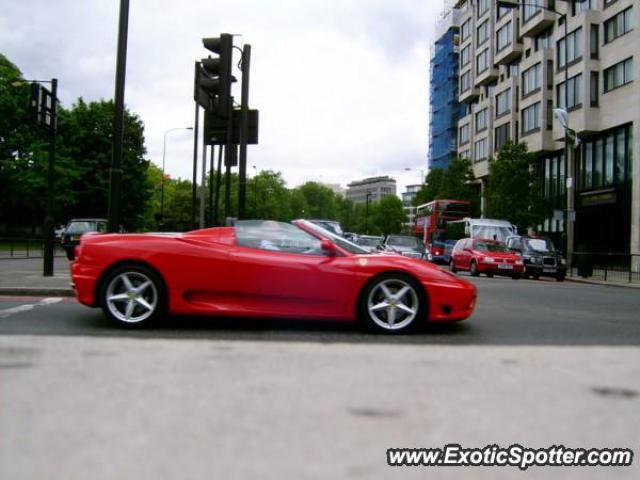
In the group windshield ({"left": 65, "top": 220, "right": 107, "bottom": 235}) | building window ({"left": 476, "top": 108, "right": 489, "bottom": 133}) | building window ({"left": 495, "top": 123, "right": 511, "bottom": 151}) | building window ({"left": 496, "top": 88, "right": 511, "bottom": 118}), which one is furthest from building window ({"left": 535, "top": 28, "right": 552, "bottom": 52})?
windshield ({"left": 65, "top": 220, "right": 107, "bottom": 235})

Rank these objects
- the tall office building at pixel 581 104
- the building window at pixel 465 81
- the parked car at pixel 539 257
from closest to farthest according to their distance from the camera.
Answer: the parked car at pixel 539 257, the tall office building at pixel 581 104, the building window at pixel 465 81

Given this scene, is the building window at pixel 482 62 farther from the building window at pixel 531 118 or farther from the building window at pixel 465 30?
the building window at pixel 531 118

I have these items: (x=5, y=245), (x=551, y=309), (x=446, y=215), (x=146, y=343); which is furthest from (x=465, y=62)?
(x=146, y=343)

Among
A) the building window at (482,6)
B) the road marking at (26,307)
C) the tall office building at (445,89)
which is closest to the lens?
the road marking at (26,307)

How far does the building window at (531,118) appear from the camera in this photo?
44312mm

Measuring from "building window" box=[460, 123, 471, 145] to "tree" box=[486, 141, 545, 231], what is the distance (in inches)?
1067

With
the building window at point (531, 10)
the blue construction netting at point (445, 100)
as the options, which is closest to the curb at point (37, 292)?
the building window at point (531, 10)

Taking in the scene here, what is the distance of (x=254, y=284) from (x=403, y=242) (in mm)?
25313

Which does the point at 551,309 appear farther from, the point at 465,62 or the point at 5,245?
the point at 465,62

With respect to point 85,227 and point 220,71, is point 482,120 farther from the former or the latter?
point 220,71

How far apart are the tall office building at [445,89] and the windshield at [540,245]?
6532 cm

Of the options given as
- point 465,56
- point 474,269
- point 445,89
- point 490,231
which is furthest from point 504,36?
point 445,89

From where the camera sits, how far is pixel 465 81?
6588 cm

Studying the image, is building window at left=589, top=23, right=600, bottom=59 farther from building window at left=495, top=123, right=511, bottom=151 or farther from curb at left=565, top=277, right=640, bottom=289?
curb at left=565, top=277, right=640, bottom=289
